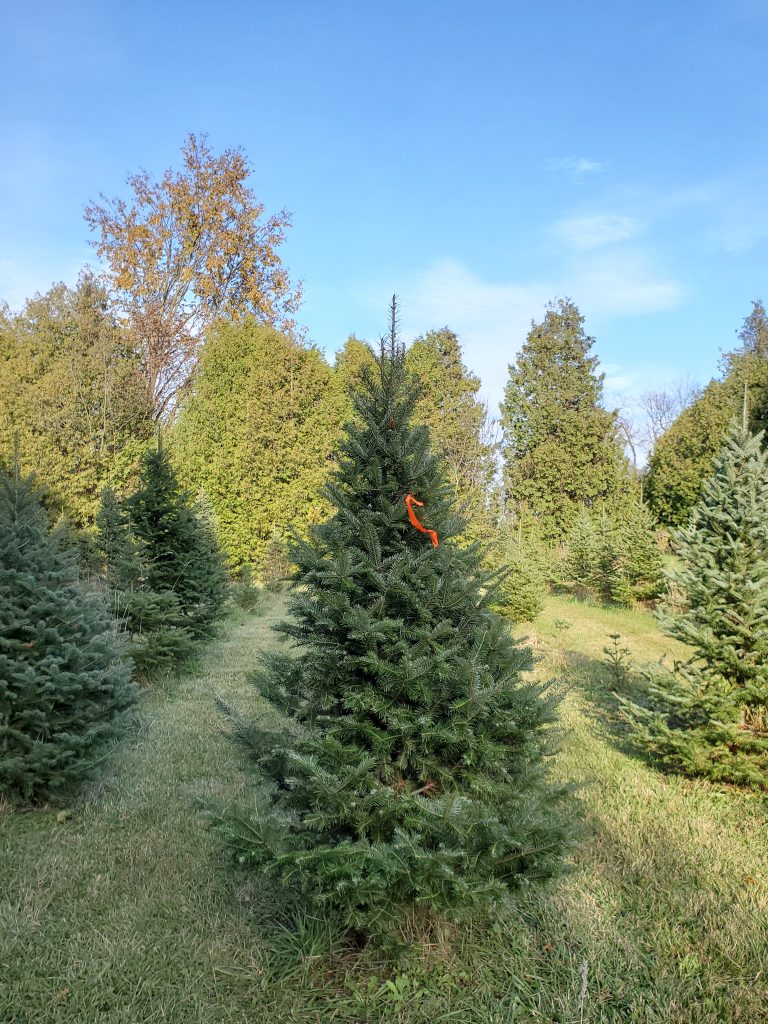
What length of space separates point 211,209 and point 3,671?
66.3ft

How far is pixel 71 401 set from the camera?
15516mm

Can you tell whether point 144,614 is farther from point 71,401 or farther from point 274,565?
point 71,401

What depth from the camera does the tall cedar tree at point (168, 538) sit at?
320 inches

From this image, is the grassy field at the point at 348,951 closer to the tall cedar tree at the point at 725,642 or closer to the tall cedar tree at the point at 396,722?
the tall cedar tree at the point at 396,722

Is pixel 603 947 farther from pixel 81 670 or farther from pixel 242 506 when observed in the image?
pixel 242 506

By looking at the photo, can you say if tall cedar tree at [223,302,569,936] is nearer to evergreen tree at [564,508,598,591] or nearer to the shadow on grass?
the shadow on grass

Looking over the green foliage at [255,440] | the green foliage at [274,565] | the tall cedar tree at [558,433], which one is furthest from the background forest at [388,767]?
the tall cedar tree at [558,433]

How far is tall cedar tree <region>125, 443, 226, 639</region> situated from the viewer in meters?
8.14

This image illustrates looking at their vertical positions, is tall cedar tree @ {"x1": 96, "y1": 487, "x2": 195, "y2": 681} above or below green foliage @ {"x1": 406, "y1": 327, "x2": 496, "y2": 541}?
below

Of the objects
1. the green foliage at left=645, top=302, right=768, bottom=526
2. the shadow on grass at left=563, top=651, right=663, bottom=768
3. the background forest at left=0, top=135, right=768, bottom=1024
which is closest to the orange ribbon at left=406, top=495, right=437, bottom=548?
the background forest at left=0, top=135, right=768, bottom=1024

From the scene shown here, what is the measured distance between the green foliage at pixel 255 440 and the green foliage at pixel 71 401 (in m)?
1.63

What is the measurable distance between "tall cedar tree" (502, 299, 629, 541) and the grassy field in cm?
1717

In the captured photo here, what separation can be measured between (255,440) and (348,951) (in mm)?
14485

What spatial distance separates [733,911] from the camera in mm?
2916
